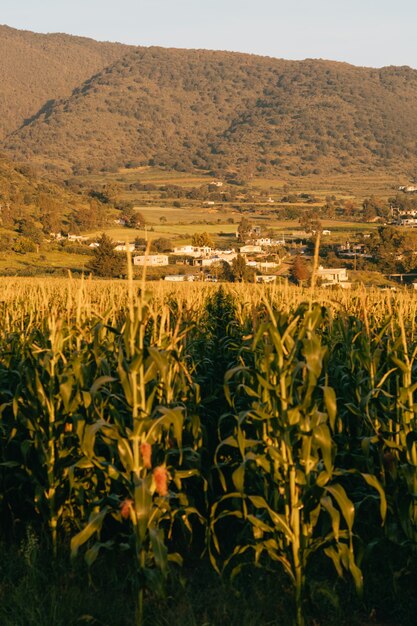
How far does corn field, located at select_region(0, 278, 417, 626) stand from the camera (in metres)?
5.41

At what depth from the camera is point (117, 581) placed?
240 inches

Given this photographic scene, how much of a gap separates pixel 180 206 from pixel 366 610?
176748 millimetres

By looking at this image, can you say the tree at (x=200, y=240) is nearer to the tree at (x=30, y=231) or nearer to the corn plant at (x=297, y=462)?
the tree at (x=30, y=231)

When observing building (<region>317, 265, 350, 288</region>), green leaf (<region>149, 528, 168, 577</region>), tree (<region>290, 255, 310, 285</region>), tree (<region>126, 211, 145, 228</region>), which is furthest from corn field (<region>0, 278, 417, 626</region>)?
tree (<region>126, 211, 145, 228</region>)

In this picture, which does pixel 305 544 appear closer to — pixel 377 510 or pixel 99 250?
pixel 377 510

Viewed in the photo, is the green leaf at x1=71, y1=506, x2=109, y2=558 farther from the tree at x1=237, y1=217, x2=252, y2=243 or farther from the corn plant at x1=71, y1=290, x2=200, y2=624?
the tree at x1=237, y1=217, x2=252, y2=243

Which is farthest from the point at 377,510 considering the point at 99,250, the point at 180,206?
the point at 180,206

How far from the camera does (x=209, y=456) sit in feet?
26.3

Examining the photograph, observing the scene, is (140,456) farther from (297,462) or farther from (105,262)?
(105,262)

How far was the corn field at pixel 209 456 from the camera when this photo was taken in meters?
5.41

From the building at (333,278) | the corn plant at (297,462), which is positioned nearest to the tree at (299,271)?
the building at (333,278)

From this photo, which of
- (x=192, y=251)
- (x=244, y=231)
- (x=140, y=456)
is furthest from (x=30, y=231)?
(x=140, y=456)

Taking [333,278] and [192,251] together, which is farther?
[192,251]

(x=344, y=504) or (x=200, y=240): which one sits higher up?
(x=200, y=240)
